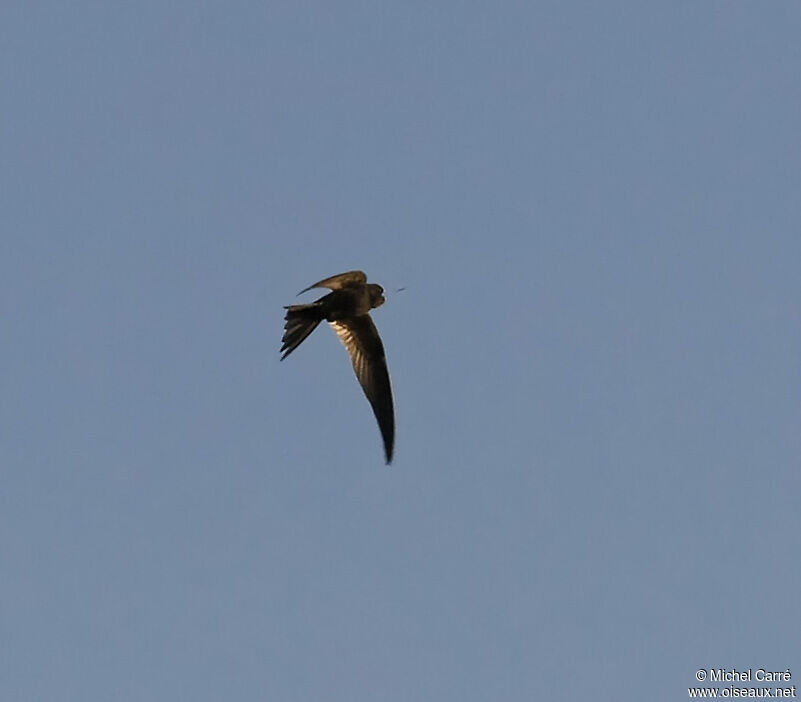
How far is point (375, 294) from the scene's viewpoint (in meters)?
20.5

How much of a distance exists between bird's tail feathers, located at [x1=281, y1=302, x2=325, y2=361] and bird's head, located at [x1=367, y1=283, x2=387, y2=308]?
760mm

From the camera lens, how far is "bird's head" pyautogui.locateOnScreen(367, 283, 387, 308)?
2047 cm

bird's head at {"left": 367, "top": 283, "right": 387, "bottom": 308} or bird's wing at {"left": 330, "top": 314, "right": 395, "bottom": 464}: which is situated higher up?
bird's head at {"left": 367, "top": 283, "right": 387, "bottom": 308}

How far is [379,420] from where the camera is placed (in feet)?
68.1

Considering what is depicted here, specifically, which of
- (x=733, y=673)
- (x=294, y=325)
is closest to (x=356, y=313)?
(x=294, y=325)

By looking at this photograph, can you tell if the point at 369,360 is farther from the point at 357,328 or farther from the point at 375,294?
the point at 375,294

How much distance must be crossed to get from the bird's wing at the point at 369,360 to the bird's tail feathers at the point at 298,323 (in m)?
0.75

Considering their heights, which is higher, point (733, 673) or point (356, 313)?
point (356, 313)

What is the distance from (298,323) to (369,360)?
1.75 metres

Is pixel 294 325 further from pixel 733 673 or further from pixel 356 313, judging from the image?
pixel 733 673

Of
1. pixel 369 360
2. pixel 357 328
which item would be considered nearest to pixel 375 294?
pixel 357 328

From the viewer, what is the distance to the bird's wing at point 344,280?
19.8m

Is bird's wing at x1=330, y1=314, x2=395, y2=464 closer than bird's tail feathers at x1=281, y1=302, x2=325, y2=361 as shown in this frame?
No

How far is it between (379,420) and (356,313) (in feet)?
4.92
